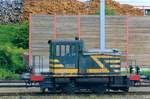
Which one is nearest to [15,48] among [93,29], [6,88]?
[93,29]

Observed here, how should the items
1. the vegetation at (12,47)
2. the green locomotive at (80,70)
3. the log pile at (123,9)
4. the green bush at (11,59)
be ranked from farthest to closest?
the log pile at (123,9), the green bush at (11,59), the vegetation at (12,47), the green locomotive at (80,70)

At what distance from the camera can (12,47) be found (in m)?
41.7

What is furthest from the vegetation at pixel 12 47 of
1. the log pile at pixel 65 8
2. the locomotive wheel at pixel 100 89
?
the locomotive wheel at pixel 100 89

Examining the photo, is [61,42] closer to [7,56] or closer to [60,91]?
[60,91]

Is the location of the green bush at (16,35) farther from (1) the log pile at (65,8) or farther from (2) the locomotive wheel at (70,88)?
(2) the locomotive wheel at (70,88)

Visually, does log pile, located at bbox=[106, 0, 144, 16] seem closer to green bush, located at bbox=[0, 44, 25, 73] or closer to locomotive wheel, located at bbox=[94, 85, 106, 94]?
green bush, located at bbox=[0, 44, 25, 73]

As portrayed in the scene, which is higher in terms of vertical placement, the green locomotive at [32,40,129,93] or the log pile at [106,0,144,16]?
the log pile at [106,0,144,16]

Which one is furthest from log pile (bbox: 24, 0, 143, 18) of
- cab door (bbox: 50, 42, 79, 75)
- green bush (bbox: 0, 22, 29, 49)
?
cab door (bbox: 50, 42, 79, 75)

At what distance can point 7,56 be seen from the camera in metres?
39.6

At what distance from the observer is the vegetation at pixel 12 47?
125ft

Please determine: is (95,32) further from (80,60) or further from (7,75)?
(80,60)

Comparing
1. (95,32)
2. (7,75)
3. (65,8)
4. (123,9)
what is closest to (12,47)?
(95,32)

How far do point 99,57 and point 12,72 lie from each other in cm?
1102

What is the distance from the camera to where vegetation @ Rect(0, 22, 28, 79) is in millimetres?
38125
